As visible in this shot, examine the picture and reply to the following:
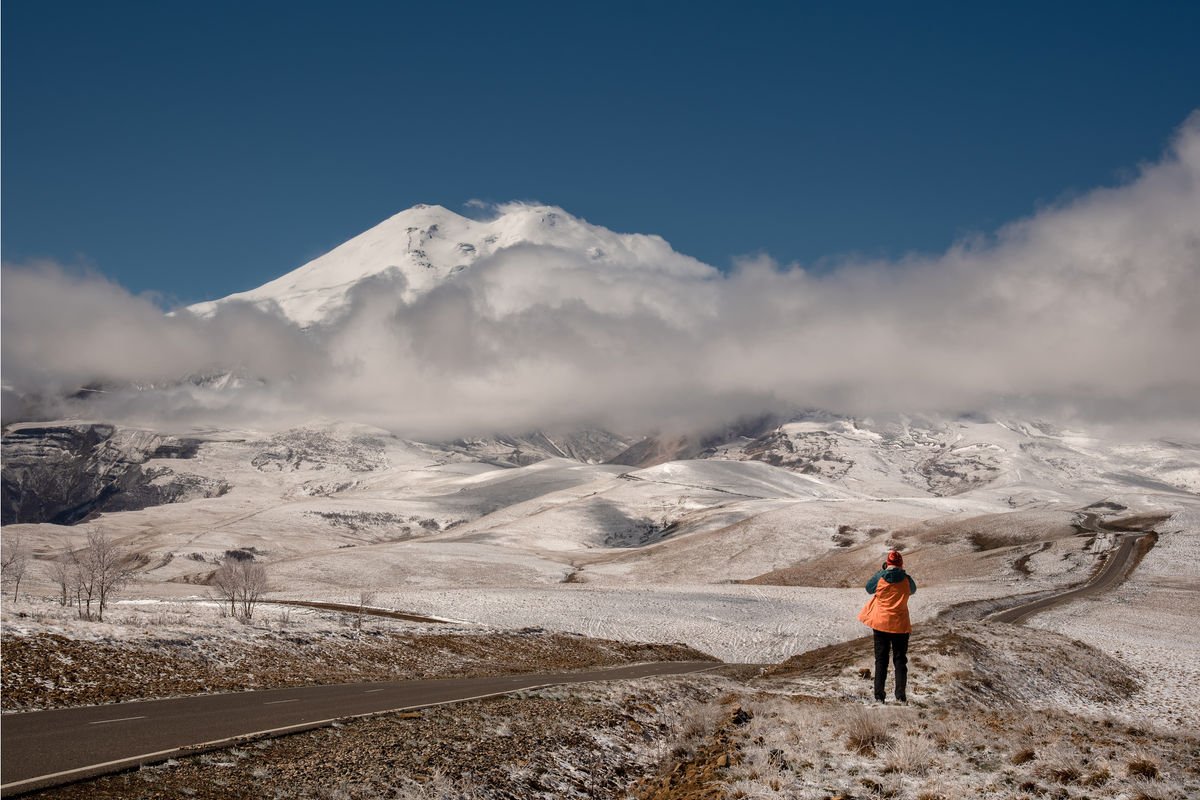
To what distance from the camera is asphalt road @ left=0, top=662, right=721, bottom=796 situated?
12.3 meters

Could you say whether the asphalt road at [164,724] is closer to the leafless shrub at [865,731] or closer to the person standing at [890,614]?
the leafless shrub at [865,731]

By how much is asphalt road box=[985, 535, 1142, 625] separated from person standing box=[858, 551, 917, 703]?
31396 mm

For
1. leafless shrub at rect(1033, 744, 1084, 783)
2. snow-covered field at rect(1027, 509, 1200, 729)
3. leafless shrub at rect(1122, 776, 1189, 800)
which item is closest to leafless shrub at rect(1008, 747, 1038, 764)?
leafless shrub at rect(1033, 744, 1084, 783)

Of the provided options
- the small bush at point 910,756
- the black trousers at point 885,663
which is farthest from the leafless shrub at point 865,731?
the black trousers at point 885,663

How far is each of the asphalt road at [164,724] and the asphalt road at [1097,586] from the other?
37.6 metres

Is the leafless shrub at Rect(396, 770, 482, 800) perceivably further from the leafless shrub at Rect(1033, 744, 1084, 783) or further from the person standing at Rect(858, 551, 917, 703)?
the person standing at Rect(858, 551, 917, 703)

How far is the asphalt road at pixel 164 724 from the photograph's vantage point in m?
12.3

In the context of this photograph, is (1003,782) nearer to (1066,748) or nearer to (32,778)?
(1066,748)

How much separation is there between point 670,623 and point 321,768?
47.3 metres

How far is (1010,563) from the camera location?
88438 millimetres

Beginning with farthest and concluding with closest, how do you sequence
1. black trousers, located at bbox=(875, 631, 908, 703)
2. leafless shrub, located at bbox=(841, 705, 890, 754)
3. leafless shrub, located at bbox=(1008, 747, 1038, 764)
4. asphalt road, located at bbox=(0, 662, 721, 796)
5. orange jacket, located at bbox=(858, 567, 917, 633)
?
black trousers, located at bbox=(875, 631, 908, 703) < orange jacket, located at bbox=(858, 567, 917, 633) < leafless shrub, located at bbox=(841, 705, 890, 754) < leafless shrub, located at bbox=(1008, 747, 1038, 764) < asphalt road, located at bbox=(0, 662, 721, 796)

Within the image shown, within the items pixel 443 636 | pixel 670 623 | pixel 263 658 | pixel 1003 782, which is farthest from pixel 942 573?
pixel 1003 782

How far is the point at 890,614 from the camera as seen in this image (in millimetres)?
17812

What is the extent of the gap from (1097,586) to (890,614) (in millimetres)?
66667
